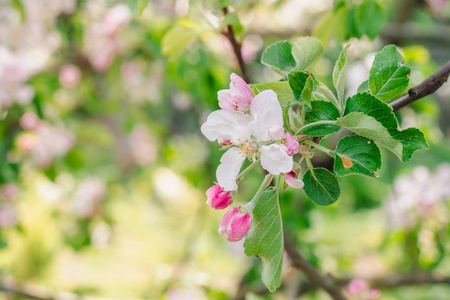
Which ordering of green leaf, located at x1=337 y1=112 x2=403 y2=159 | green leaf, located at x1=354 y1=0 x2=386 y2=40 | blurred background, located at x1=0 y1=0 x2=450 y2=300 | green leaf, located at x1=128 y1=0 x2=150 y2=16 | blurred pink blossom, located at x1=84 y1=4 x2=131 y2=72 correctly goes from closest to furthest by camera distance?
green leaf, located at x1=337 y1=112 x2=403 y2=159, green leaf, located at x1=128 y1=0 x2=150 y2=16, green leaf, located at x1=354 y1=0 x2=386 y2=40, blurred background, located at x1=0 y1=0 x2=450 y2=300, blurred pink blossom, located at x1=84 y1=4 x2=131 y2=72

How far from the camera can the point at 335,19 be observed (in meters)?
0.60

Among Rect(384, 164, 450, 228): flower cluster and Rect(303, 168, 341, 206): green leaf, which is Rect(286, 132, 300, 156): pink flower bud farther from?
Rect(384, 164, 450, 228): flower cluster

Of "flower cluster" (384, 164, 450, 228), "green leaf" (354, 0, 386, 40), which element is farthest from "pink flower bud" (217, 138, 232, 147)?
"flower cluster" (384, 164, 450, 228)

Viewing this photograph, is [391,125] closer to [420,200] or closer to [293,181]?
[293,181]

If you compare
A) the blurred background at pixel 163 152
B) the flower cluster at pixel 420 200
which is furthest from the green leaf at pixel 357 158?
the flower cluster at pixel 420 200

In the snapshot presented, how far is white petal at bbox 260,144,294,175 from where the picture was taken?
31 cm

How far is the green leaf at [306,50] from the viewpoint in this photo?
36 cm

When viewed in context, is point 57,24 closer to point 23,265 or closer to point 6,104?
point 6,104

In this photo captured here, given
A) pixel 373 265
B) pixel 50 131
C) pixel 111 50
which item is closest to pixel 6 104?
pixel 50 131

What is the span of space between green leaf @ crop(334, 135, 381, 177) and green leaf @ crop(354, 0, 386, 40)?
0.31 m

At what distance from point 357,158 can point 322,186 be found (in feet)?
0.12

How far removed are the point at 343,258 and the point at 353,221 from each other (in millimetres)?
1081

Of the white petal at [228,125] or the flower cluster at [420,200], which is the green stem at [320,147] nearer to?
the white petal at [228,125]

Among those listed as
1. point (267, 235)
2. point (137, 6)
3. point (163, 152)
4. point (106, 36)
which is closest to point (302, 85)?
point (267, 235)
